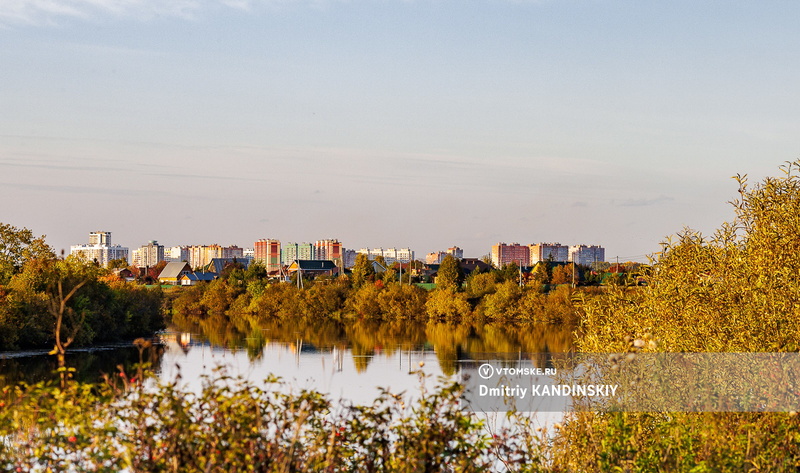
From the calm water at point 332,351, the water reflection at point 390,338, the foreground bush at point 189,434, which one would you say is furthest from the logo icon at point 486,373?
the foreground bush at point 189,434

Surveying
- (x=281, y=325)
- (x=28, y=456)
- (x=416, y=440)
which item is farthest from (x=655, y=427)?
(x=281, y=325)

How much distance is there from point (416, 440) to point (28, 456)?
2630 mm

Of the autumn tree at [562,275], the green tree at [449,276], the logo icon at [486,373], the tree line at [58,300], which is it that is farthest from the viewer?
the autumn tree at [562,275]

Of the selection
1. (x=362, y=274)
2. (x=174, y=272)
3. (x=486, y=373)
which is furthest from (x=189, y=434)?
(x=174, y=272)

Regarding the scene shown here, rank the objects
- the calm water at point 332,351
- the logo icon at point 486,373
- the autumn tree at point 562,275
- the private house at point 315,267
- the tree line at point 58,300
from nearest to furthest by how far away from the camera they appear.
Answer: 1. the logo icon at point 486,373
2. the calm water at point 332,351
3. the tree line at point 58,300
4. the autumn tree at point 562,275
5. the private house at point 315,267

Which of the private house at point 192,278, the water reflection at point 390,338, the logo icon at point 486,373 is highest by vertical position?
the private house at point 192,278

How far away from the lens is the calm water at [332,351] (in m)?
28.8

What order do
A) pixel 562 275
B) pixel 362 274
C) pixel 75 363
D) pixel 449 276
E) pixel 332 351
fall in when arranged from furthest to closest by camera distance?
pixel 562 275 → pixel 362 274 → pixel 449 276 → pixel 332 351 → pixel 75 363

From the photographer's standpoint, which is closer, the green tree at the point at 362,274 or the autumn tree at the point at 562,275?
the green tree at the point at 362,274

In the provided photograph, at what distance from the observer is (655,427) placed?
11.9m

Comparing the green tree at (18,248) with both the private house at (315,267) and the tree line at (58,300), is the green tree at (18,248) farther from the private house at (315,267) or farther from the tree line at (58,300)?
the private house at (315,267)

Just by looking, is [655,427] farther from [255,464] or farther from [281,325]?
[281,325]

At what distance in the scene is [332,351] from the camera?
137 ft

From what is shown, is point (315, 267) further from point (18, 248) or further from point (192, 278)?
point (18, 248)
